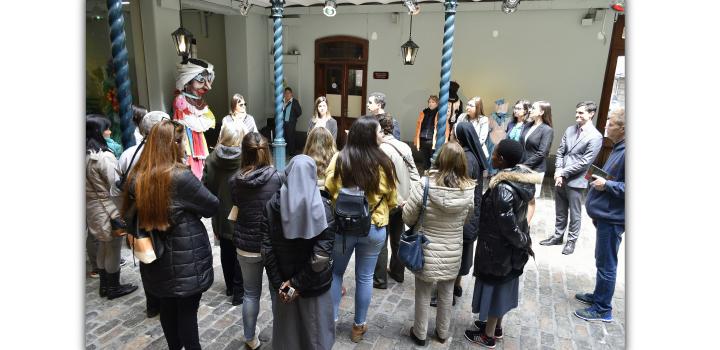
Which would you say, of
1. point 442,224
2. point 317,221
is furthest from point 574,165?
point 317,221

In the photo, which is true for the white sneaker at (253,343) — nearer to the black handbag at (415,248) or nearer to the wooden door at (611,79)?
the black handbag at (415,248)

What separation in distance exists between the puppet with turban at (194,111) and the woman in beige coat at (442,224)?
4.09 m

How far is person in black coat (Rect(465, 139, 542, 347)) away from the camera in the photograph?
2555 millimetres

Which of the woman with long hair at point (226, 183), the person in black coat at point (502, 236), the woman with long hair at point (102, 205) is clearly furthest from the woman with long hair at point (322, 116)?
the person in black coat at point (502, 236)

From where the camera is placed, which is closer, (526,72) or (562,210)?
(562,210)

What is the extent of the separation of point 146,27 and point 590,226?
7.99 meters

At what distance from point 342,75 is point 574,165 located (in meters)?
7.21

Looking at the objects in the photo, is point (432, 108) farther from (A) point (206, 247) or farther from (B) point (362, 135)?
(A) point (206, 247)

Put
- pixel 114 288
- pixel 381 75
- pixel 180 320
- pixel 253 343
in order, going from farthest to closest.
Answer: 1. pixel 381 75
2. pixel 114 288
3. pixel 253 343
4. pixel 180 320

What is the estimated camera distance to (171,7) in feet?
A: 24.2

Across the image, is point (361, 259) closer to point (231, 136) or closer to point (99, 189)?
point (231, 136)

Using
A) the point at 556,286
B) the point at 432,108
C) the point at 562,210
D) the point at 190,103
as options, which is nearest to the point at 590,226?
the point at 562,210

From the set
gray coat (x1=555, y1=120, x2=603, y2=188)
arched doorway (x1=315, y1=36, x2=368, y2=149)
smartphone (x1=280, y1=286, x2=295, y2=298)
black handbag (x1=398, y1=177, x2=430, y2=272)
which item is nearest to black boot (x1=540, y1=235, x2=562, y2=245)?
gray coat (x1=555, y1=120, x2=603, y2=188)

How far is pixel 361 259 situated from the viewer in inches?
115
